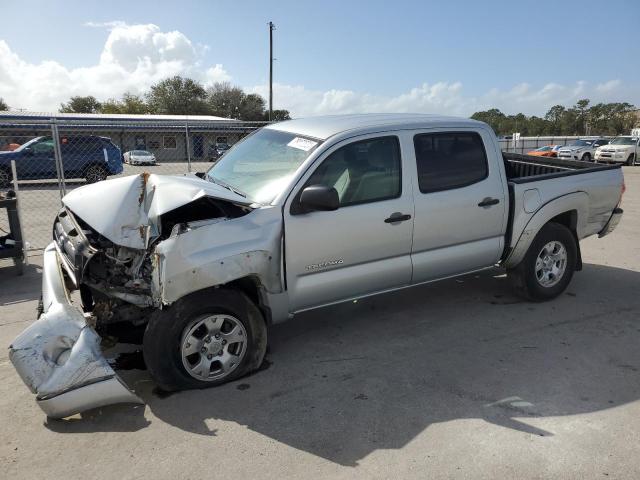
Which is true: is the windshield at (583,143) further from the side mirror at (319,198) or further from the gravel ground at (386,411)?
the side mirror at (319,198)

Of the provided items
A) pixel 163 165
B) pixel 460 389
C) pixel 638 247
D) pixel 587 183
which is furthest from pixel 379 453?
pixel 163 165

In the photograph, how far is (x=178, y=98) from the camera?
6612cm

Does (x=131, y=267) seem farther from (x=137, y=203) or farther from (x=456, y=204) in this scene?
(x=456, y=204)

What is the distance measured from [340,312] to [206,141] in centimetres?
837

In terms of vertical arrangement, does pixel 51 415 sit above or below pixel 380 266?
below

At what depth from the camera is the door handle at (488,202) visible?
4584 millimetres

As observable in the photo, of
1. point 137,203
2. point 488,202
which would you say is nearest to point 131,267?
point 137,203

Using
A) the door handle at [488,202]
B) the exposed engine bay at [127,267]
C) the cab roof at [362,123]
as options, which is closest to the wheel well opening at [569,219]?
the door handle at [488,202]

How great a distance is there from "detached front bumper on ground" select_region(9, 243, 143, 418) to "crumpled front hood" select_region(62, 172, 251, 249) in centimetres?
66

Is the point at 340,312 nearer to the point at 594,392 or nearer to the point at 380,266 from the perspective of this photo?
the point at 380,266

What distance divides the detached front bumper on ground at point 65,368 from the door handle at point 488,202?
10.8 ft

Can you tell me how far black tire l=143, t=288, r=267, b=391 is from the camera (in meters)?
3.34

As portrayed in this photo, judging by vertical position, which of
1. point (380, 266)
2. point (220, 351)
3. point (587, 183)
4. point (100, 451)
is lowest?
point (100, 451)

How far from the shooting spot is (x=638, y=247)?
7.75 m
